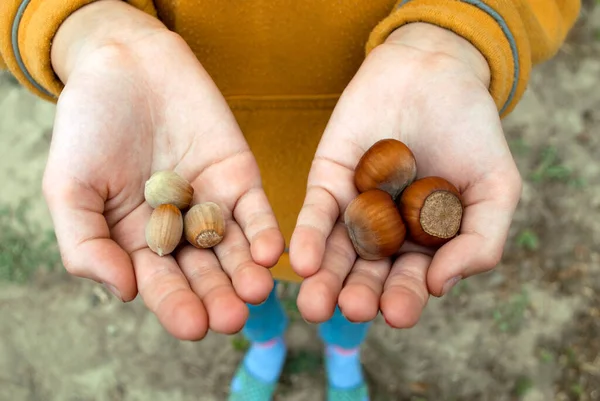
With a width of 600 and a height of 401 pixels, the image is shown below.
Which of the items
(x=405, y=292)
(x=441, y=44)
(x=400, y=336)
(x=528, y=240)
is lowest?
(x=400, y=336)

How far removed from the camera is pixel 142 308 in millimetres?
3281

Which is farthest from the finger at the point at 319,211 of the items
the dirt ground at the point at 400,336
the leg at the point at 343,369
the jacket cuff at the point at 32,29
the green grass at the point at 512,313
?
the green grass at the point at 512,313

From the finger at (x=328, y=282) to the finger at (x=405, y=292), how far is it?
0.14 metres

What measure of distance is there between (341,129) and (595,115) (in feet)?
8.92

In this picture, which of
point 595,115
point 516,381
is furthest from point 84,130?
point 595,115

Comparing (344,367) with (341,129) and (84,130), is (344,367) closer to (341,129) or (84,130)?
(341,129)

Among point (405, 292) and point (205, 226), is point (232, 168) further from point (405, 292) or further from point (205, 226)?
point (405, 292)

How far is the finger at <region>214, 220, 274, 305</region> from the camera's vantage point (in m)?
1.57

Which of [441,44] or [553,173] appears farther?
[553,173]

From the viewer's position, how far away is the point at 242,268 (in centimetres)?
162

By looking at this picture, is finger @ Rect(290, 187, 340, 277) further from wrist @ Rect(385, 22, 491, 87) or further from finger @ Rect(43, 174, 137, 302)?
wrist @ Rect(385, 22, 491, 87)

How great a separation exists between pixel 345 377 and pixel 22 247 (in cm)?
216

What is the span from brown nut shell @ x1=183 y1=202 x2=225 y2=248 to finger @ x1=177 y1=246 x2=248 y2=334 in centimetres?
5

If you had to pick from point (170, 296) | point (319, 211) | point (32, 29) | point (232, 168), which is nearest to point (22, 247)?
point (32, 29)
